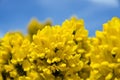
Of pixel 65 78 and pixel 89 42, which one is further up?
pixel 89 42

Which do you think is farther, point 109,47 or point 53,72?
point 53,72

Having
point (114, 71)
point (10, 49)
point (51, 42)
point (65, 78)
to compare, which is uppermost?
point (10, 49)

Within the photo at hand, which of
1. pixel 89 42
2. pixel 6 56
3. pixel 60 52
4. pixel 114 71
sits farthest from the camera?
pixel 6 56

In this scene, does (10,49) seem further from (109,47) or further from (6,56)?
(109,47)

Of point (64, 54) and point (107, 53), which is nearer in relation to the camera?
point (107, 53)

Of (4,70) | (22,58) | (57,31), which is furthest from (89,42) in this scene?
(4,70)

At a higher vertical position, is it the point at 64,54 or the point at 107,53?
the point at 64,54

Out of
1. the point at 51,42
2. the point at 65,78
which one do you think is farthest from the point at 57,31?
the point at 65,78

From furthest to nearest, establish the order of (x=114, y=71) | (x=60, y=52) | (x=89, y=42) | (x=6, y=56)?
(x=6, y=56), (x=89, y=42), (x=60, y=52), (x=114, y=71)
